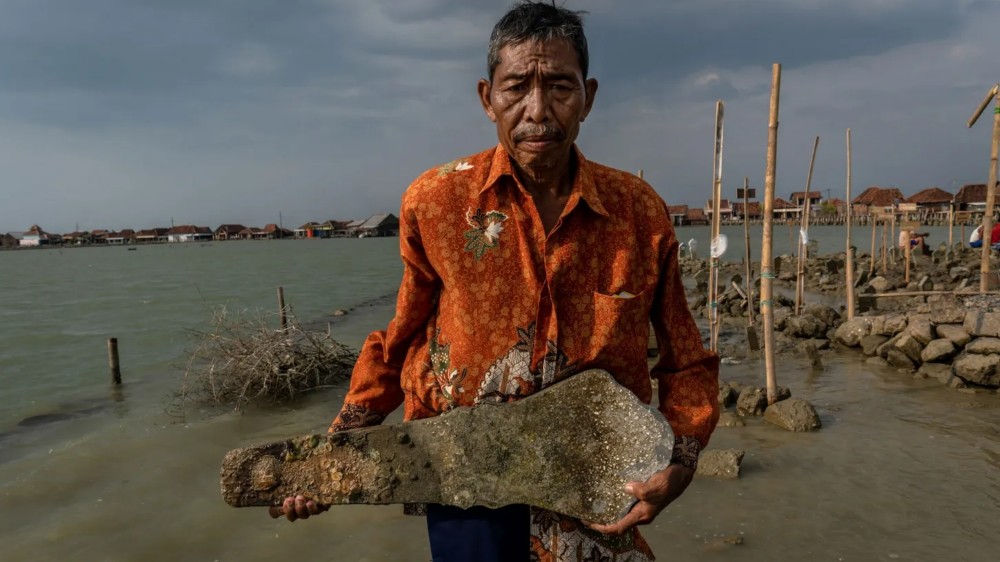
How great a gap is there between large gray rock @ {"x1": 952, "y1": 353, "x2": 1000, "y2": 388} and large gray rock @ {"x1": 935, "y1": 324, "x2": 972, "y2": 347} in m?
0.59

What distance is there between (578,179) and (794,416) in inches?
195

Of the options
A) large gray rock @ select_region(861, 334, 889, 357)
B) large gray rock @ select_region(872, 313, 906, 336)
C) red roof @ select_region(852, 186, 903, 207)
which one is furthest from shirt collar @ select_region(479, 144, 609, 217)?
red roof @ select_region(852, 186, 903, 207)

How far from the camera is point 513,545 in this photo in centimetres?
164

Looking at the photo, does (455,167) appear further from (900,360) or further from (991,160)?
(991,160)

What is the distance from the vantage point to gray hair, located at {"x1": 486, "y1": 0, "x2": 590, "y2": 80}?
1555mm

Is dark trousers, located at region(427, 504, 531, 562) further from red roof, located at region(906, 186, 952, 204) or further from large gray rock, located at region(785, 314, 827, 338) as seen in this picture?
red roof, located at region(906, 186, 952, 204)

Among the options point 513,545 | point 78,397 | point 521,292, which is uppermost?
point 521,292

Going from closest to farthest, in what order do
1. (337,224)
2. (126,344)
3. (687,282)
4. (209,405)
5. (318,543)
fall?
(318,543) → (209,405) → (126,344) → (687,282) → (337,224)

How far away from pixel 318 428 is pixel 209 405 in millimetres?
2105

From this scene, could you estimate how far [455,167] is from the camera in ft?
5.58

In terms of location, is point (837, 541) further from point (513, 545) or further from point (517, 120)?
point (517, 120)

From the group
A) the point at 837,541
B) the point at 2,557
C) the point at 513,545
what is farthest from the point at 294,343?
the point at 513,545

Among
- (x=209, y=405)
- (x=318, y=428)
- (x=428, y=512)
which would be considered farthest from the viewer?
(x=209, y=405)

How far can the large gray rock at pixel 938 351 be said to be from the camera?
24.1ft
